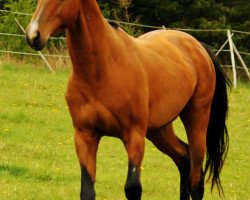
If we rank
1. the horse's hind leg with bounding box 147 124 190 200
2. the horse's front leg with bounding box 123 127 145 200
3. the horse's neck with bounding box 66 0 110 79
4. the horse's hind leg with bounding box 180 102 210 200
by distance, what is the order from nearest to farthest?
the horse's neck with bounding box 66 0 110 79
the horse's front leg with bounding box 123 127 145 200
the horse's hind leg with bounding box 180 102 210 200
the horse's hind leg with bounding box 147 124 190 200

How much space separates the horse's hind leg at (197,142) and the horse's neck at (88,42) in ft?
6.24

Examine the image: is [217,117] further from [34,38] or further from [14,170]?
[34,38]

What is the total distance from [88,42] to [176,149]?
2.40 m

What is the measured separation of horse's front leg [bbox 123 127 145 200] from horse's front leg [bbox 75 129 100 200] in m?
0.28

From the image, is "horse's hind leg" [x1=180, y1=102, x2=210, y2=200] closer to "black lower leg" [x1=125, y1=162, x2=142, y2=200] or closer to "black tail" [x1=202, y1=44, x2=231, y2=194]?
"black tail" [x1=202, y1=44, x2=231, y2=194]

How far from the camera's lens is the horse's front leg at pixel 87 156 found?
5816 millimetres

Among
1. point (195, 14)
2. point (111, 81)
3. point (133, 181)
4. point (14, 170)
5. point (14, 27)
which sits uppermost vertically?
point (111, 81)

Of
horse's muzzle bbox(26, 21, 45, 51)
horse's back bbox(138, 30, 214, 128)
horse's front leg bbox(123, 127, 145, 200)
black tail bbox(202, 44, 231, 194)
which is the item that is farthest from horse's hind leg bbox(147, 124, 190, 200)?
horse's muzzle bbox(26, 21, 45, 51)

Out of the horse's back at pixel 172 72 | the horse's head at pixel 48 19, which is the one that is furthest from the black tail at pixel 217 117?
the horse's head at pixel 48 19

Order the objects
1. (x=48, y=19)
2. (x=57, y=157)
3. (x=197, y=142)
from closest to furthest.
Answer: (x=48, y=19), (x=197, y=142), (x=57, y=157)

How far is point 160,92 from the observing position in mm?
6328

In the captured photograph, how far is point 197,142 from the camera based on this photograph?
7.37 m

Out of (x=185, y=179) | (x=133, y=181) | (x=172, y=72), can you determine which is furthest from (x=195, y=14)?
(x=133, y=181)

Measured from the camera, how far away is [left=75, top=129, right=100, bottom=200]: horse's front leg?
582cm
